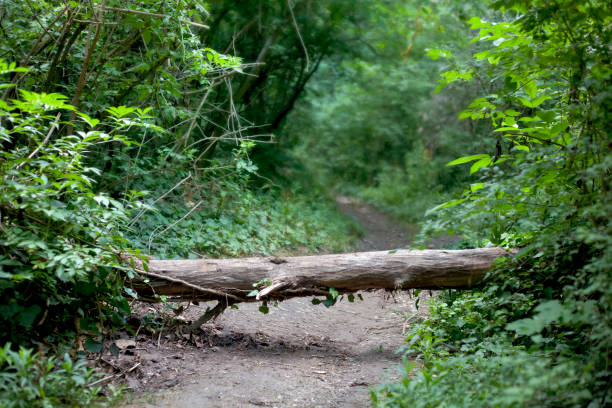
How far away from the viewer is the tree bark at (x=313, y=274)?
5.06 meters

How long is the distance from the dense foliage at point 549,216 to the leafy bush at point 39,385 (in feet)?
6.78

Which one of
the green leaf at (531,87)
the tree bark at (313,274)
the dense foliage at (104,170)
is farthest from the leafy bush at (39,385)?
the green leaf at (531,87)

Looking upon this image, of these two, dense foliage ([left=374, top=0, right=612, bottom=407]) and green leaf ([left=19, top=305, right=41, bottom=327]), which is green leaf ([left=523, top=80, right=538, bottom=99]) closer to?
dense foliage ([left=374, top=0, right=612, bottom=407])

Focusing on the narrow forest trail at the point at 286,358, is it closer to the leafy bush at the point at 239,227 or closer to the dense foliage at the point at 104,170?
the dense foliage at the point at 104,170

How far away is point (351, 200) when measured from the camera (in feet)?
62.4

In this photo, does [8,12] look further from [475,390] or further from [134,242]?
[475,390]

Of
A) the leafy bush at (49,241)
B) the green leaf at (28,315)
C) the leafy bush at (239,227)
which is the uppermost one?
the leafy bush at (49,241)

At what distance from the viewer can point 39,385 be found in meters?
3.13

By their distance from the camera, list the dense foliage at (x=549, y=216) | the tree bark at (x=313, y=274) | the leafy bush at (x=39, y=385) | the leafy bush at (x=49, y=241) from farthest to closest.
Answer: the tree bark at (x=313, y=274), the leafy bush at (x=49, y=241), the leafy bush at (x=39, y=385), the dense foliage at (x=549, y=216)

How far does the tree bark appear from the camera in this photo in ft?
16.6

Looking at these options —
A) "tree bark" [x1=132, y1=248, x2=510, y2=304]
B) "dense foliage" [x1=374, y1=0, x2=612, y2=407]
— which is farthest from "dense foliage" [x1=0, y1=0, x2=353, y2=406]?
"dense foliage" [x1=374, y1=0, x2=612, y2=407]

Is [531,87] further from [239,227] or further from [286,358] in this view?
[239,227]

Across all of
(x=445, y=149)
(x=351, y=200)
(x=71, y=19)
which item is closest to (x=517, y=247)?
(x=71, y=19)

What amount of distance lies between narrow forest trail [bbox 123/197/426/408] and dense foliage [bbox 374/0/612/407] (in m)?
0.66
